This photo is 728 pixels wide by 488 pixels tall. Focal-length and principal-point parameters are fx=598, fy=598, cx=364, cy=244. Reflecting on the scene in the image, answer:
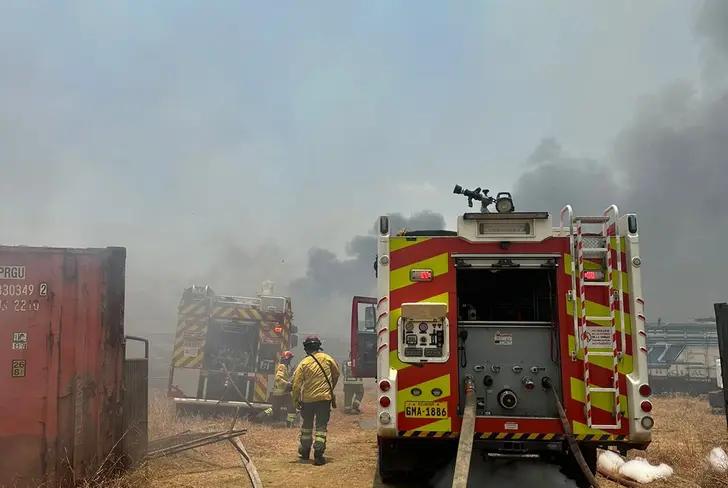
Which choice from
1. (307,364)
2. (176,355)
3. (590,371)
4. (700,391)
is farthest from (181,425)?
(700,391)

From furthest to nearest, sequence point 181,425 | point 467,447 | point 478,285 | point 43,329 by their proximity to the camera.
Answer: point 181,425
point 478,285
point 43,329
point 467,447

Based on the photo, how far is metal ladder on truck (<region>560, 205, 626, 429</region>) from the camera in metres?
5.57

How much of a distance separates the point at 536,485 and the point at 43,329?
4927mm

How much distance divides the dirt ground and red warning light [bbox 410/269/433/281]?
255 cm

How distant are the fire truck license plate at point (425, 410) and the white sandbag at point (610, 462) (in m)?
2.63

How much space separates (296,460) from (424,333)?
138 inches

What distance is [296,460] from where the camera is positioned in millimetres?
8188

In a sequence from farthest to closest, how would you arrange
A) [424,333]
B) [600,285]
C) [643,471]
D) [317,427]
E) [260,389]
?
[260,389] < [317,427] < [643,471] < [424,333] < [600,285]

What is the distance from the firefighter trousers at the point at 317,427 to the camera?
26.1ft

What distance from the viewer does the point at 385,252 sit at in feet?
19.6

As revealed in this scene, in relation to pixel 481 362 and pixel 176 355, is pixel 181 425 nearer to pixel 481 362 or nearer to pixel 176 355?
pixel 176 355

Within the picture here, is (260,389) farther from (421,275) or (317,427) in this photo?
(421,275)

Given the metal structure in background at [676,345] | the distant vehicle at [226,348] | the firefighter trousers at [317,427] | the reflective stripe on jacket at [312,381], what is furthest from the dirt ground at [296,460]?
the metal structure in background at [676,345]

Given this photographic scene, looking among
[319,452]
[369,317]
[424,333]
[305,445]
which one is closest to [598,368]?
[424,333]
